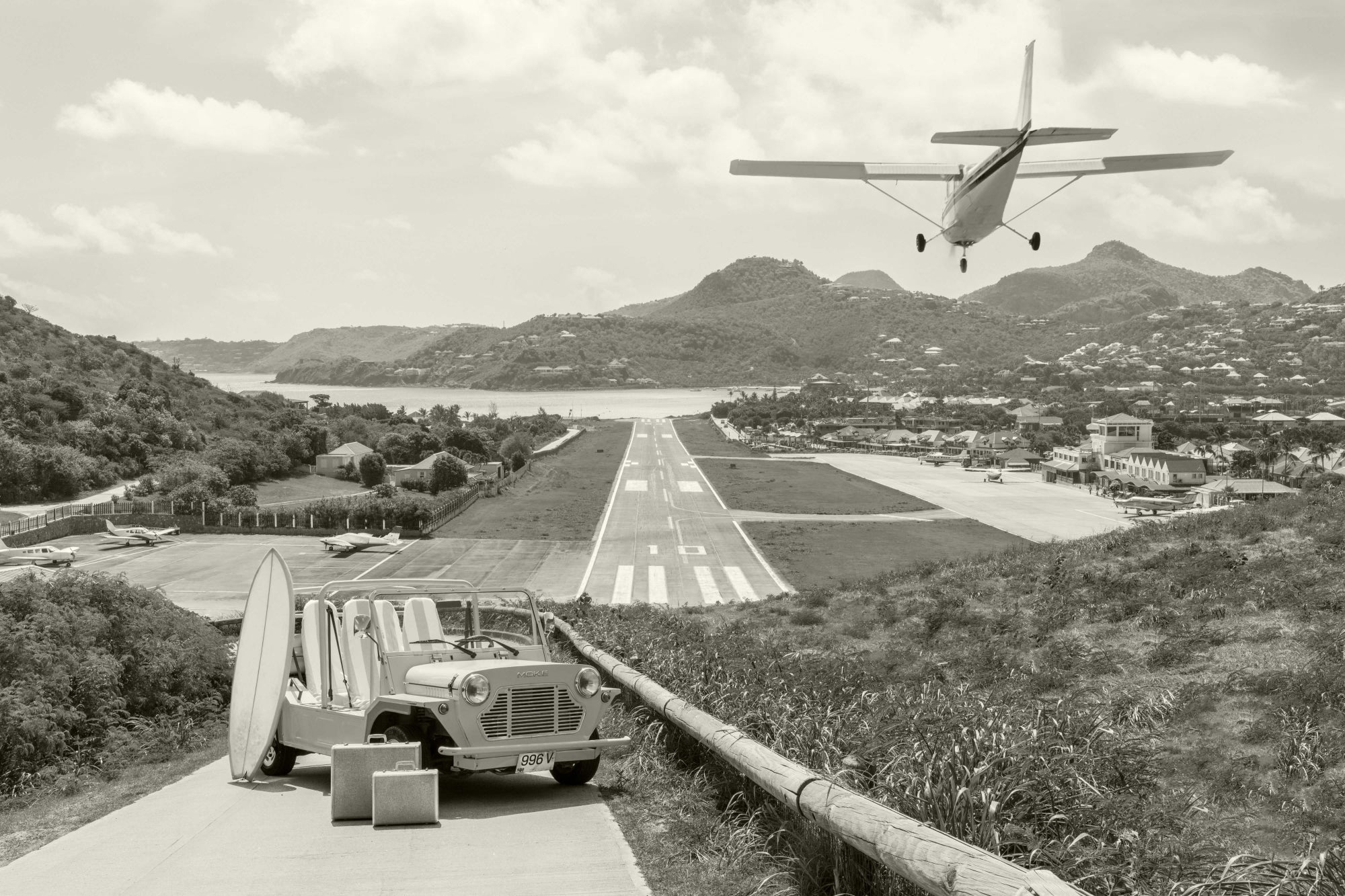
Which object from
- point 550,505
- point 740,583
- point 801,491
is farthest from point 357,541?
point 801,491

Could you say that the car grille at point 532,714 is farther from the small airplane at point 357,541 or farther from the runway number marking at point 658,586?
the small airplane at point 357,541

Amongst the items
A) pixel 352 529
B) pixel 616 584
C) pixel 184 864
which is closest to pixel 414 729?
pixel 184 864

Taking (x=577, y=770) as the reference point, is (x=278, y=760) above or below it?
below

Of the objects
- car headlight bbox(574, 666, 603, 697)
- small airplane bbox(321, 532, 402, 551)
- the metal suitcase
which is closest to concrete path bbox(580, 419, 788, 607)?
small airplane bbox(321, 532, 402, 551)

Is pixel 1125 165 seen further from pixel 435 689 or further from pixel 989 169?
pixel 435 689

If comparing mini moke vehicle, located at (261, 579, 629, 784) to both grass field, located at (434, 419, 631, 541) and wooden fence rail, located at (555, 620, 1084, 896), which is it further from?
grass field, located at (434, 419, 631, 541)

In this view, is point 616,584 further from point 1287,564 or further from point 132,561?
point 1287,564
